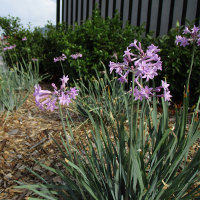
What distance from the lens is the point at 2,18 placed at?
709 cm

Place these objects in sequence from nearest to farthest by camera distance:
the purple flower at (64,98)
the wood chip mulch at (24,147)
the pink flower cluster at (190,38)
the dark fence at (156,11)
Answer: the purple flower at (64,98), the pink flower cluster at (190,38), the wood chip mulch at (24,147), the dark fence at (156,11)

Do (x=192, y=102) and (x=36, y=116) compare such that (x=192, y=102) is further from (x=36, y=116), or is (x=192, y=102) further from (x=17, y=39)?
(x=17, y=39)

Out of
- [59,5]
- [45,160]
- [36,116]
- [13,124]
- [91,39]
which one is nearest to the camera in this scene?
[45,160]

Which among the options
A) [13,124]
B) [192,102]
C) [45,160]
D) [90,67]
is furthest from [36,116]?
[192,102]

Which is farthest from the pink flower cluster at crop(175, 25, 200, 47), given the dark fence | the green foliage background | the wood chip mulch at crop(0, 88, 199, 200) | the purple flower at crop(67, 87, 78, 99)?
the dark fence

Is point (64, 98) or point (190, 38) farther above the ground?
point (190, 38)

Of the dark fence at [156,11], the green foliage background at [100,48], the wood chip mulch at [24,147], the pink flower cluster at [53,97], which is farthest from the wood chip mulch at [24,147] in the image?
the dark fence at [156,11]

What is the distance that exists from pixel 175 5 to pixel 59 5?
6.97 meters

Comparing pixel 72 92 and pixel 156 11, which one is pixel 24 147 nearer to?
pixel 72 92

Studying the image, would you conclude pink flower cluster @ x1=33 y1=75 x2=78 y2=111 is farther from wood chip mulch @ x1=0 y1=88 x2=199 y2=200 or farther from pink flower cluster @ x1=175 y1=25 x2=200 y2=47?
pink flower cluster @ x1=175 y1=25 x2=200 y2=47

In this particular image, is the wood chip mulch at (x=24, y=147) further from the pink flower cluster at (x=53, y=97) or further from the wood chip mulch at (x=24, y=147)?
the pink flower cluster at (x=53, y=97)

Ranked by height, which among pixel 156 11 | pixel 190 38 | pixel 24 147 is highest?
pixel 156 11

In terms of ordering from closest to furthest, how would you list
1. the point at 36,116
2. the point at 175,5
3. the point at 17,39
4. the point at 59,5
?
the point at 36,116
the point at 175,5
the point at 17,39
the point at 59,5

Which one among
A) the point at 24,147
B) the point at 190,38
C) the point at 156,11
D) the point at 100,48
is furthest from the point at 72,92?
the point at 156,11
